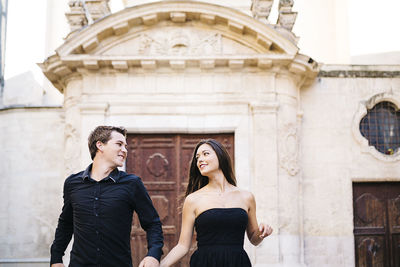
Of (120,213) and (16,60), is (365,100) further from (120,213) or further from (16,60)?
(16,60)

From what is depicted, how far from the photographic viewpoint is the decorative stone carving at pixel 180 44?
942cm

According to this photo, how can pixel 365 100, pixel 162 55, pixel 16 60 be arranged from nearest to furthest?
pixel 162 55, pixel 365 100, pixel 16 60

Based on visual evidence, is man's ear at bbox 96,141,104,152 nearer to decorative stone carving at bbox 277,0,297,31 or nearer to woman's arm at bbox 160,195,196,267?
woman's arm at bbox 160,195,196,267

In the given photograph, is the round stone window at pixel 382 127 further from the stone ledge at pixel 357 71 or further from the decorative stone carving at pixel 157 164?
the decorative stone carving at pixel 157 164

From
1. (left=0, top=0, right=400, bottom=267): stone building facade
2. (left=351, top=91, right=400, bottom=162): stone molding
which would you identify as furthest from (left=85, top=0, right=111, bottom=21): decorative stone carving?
(left=351, top=91, right=400, bottom=162): stone molding

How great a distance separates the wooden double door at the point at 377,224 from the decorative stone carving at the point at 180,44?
155 inches

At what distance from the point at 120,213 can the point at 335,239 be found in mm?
6739

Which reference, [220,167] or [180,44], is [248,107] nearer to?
[180,44]

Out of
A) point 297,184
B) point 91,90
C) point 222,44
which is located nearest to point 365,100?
point 297,184

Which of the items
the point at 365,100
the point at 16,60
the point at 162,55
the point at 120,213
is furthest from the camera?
the point at 16,60

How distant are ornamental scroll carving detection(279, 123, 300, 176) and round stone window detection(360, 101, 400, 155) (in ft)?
5.52

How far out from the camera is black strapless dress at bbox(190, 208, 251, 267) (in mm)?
3783

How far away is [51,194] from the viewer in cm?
1013

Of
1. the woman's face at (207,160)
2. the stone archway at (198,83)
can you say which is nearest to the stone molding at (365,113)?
the stone archway at (198,83)
